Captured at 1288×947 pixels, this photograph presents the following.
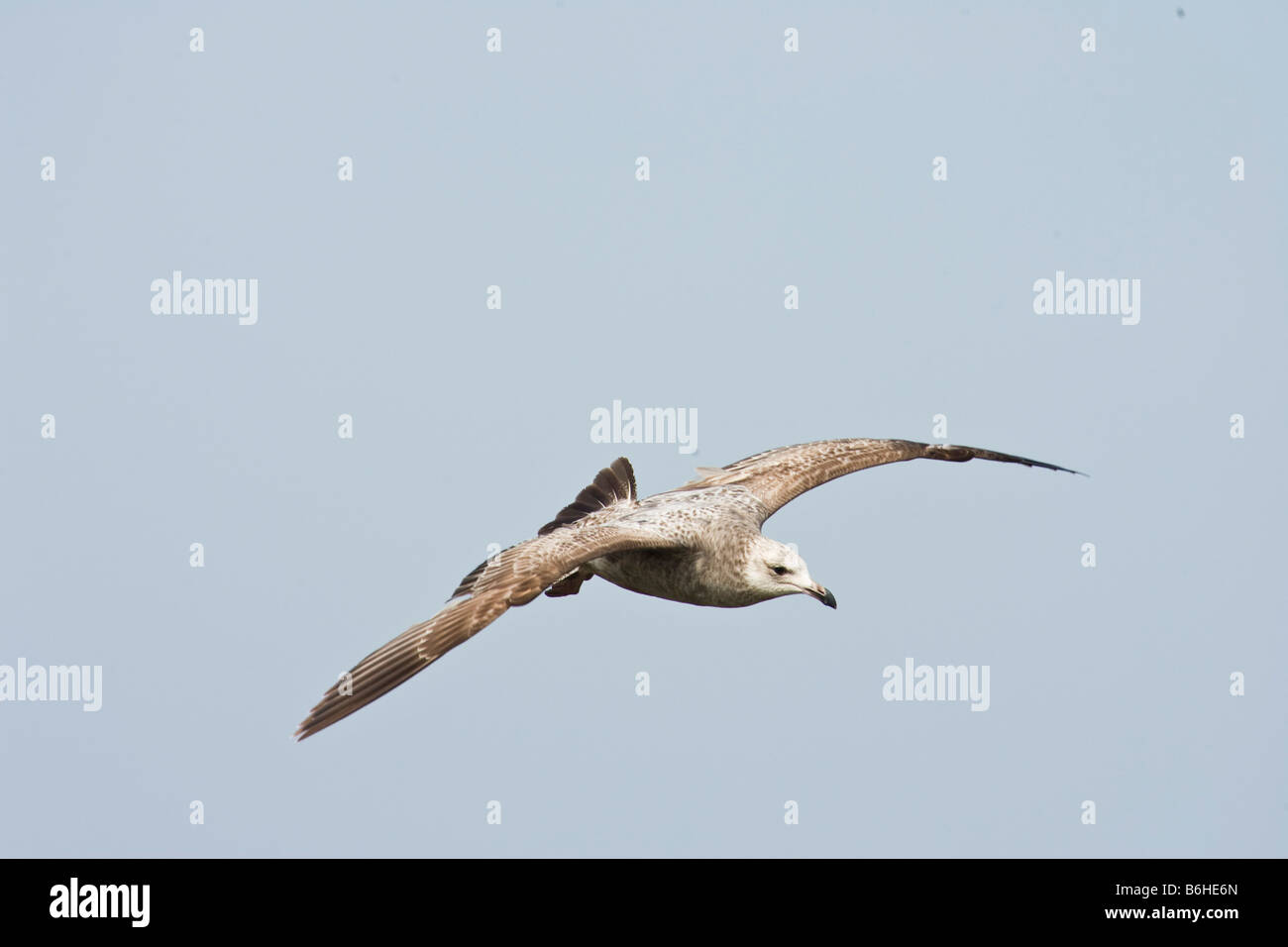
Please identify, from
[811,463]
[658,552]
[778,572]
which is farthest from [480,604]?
[811,463]

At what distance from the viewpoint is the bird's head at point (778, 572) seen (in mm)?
18125

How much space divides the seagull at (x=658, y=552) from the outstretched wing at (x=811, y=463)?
0.04 ft

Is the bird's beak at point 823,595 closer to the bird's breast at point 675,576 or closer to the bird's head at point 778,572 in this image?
the bird's head at point 778,572

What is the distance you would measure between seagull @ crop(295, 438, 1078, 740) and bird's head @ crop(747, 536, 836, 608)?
10 millimetres

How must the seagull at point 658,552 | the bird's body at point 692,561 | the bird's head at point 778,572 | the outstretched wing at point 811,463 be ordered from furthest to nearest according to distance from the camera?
the outstretched wing at point 811,463
the bird's body at point 692,561
the bird's head at point 778,572
the seagull at point 658,552

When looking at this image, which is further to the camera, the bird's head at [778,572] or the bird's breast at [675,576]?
the bird's breast at [675,576]

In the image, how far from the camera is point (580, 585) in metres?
19.6

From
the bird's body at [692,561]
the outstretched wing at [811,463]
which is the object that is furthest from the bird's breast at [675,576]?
the outstretched wing at [811,463]

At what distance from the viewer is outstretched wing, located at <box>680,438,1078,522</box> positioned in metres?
21.1

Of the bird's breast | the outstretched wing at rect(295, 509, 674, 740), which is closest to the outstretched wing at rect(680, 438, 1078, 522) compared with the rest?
the bird's breast

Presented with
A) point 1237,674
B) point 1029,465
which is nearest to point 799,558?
point 1029,465

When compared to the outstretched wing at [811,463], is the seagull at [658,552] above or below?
below

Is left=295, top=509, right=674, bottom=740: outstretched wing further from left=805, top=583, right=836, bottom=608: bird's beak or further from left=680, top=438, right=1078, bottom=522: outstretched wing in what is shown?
left=680, top=438, right=1078, bottom=522: outstretched wing

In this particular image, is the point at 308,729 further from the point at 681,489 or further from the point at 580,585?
the point at 681,489
